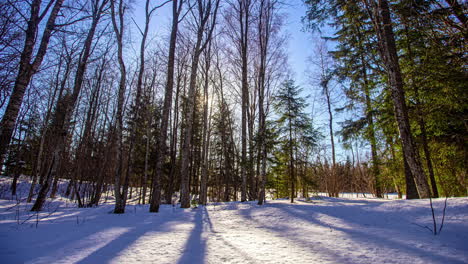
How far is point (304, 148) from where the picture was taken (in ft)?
30.0

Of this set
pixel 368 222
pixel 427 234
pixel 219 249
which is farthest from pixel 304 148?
pixel 219 249

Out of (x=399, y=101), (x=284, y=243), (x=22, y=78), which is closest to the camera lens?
(x=284, y=243)

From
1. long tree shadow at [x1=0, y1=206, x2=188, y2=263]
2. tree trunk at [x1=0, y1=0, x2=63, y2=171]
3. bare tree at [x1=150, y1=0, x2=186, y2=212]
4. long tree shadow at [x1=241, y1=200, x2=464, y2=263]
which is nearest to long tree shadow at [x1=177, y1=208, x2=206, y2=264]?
long tree shadow at [x1=0, y1=206, x2=188, y2=263]

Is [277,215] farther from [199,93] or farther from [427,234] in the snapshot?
[199,93]

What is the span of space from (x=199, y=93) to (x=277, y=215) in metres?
14.9

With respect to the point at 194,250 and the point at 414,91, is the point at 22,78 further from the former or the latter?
the point at 414,91

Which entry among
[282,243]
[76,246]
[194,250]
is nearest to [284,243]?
[282,243]

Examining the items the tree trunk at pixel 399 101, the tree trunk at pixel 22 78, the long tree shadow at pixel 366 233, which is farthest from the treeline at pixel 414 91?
the tree trunk at pixel 22 78

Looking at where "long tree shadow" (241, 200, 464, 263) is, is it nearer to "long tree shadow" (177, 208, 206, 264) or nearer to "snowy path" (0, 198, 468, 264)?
"snowy path" (0, 198, 468, 264)

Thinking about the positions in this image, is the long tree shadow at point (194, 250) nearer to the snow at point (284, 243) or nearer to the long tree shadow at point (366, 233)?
the snow at point (284, 243)

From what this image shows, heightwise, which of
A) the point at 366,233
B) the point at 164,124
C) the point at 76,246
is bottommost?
the point at 76,246

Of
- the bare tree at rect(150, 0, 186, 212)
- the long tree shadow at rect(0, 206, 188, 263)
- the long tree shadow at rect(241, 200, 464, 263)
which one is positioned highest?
the bare tree at rect(150, 0, 186, 212)

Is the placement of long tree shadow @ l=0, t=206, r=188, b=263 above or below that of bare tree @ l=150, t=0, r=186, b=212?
below

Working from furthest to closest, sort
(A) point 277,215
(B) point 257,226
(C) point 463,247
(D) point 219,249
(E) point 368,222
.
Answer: (A) point 277,215, (B) point 257,226, (E) point 368,222, (D) point 219,249, (C) point 463,247
